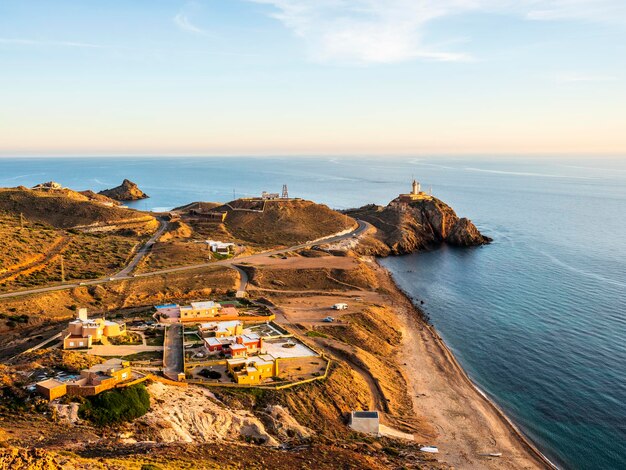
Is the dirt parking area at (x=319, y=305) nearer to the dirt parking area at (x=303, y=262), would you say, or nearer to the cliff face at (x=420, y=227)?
the dirt parking area at (x=303, y=262)

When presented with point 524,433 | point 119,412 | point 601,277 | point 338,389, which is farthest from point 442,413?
point 601,277

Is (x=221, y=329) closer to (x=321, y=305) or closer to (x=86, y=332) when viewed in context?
(x=86, y=332)

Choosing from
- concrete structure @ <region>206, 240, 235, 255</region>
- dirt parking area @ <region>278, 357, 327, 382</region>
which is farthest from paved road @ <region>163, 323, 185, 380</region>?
concrete structure @ <region>206, 240, 235, 255</region>

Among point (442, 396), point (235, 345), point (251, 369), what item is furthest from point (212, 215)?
point (251, 369)

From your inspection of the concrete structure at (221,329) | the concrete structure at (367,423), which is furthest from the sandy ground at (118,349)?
the concrete structure at (367,423)

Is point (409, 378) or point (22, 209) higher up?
point (22, 209)

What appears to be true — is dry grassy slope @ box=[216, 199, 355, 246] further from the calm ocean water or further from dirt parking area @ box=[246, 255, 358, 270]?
the calm ocean water

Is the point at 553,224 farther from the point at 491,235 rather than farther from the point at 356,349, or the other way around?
the point at 356,349
